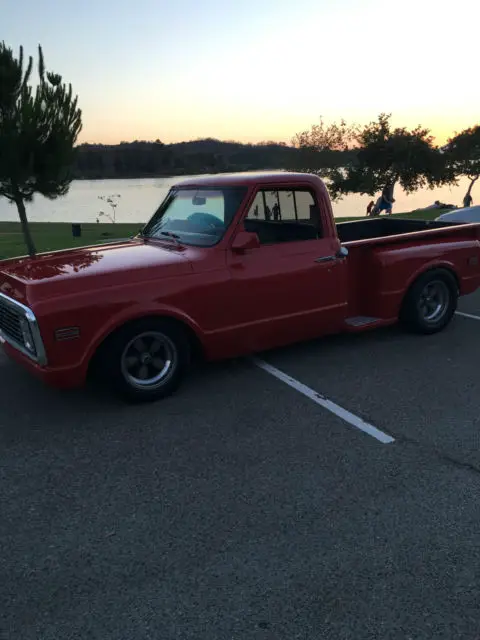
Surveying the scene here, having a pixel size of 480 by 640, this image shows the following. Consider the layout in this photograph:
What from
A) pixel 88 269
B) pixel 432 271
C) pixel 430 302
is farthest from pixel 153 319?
pixel 430 302

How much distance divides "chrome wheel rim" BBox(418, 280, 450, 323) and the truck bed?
1.10 m

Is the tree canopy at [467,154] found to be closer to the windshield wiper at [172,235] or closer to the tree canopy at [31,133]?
the tree canopy at [31,133]

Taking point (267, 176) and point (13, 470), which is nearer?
point (13, 470)

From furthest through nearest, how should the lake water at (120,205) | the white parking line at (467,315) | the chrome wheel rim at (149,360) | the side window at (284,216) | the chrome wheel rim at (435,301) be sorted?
1. the lake water at (120,205)
2. the white parking line at (467,315)
3. the chrome wheel rim at (435,301)
4. the side window at (284,216)
5. the chrome wheel rim at (149,360)

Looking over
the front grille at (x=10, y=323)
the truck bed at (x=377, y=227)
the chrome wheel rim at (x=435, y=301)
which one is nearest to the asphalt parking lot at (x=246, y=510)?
the front grille at (x=10, y=323)

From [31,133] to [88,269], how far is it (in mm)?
14884

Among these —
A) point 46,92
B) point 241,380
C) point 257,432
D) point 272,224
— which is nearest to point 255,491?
point 257,432

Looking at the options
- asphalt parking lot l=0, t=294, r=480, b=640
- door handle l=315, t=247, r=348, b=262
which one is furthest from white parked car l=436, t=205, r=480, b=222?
asphalt parking lot l=0, t=294, r=480, b=640

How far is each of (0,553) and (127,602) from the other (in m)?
0.84

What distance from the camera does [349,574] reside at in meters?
2.66

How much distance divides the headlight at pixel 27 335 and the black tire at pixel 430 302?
13.7 feet

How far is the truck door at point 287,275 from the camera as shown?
16.3ft

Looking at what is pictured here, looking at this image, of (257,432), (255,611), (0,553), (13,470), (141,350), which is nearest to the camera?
(255,611)

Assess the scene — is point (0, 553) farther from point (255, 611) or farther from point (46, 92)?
point (46, 92)
